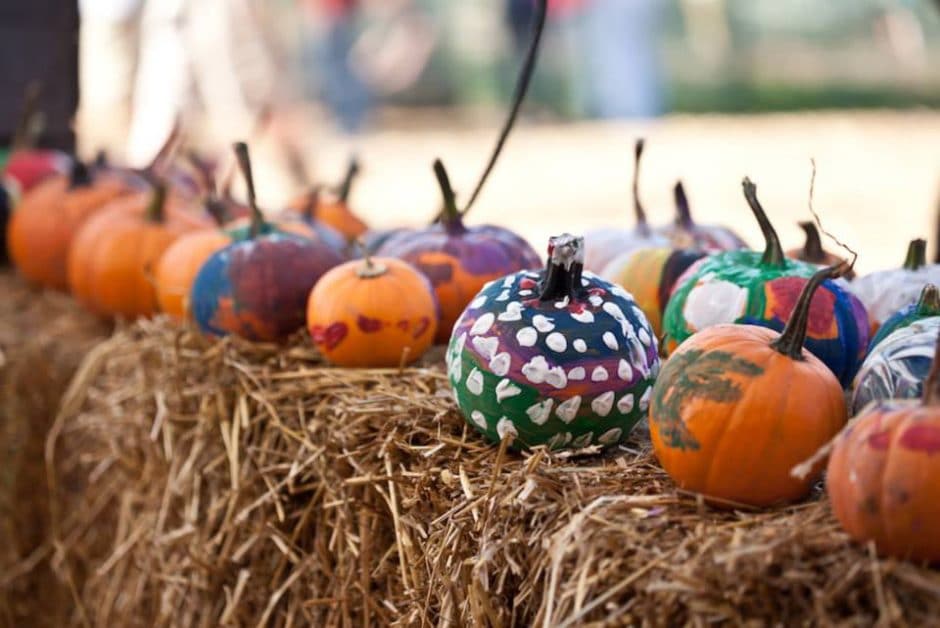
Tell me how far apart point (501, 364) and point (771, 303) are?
495 mm

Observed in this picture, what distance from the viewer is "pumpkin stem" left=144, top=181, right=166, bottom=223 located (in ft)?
11.5

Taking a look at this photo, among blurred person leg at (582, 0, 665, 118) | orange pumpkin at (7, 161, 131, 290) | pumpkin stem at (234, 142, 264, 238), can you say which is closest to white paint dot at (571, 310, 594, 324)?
pumpkin stem at (234, 142, 264, 238)

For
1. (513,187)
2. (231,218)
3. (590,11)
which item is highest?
(590,11)

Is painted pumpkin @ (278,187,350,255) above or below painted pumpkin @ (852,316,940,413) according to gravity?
below

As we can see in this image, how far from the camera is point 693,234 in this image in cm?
281

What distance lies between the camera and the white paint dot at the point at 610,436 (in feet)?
6.71

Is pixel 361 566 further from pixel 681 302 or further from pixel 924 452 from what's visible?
pixel 924 452

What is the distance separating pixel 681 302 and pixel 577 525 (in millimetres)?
712

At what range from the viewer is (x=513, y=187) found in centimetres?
997

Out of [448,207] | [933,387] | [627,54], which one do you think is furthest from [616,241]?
[627,54]

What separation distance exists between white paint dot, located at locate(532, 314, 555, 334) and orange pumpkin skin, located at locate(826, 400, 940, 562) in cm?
60

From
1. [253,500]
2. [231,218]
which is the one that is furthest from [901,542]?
[231,218]

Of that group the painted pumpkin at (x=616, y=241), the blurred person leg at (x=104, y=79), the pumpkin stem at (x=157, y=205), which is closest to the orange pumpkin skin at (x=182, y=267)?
the pumpkin stem at (x=157, y=205)

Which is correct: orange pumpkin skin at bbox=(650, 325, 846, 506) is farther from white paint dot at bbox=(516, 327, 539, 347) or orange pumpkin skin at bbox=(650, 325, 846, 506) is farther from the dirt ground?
the dirt ground
